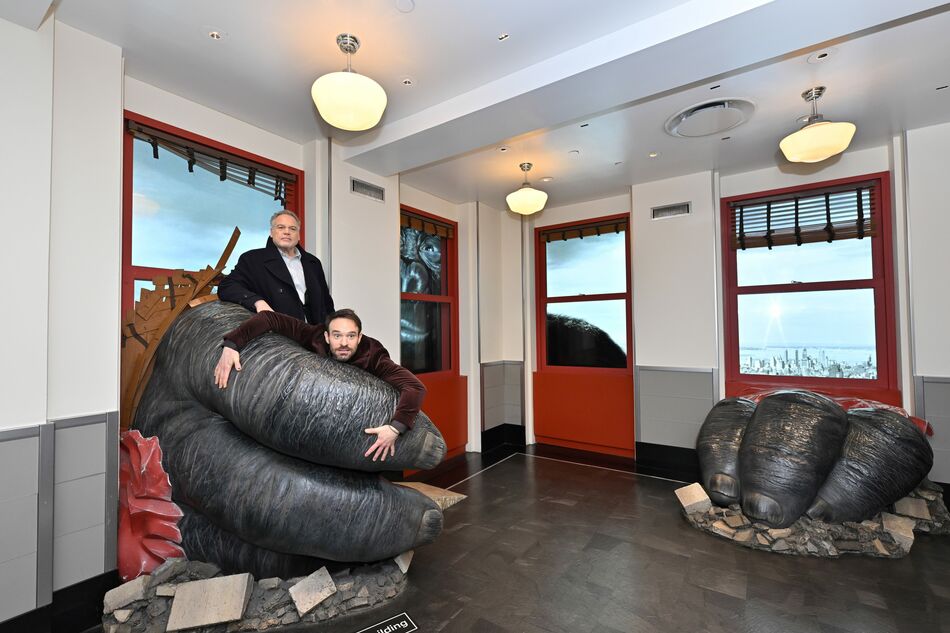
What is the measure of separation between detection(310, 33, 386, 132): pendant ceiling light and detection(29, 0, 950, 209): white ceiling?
0.35 feet

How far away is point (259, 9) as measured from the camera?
7.00ft

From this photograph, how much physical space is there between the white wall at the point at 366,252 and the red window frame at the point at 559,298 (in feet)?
7.49

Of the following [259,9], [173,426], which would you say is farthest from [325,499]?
[259,9]

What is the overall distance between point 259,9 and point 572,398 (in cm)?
460

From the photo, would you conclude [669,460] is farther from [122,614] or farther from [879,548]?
[122,614]

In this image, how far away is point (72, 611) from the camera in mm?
2084

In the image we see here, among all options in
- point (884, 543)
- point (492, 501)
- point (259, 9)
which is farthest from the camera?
point (492, 501)

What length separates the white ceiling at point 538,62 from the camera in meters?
2.12

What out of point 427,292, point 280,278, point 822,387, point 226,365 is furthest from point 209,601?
point 822,387

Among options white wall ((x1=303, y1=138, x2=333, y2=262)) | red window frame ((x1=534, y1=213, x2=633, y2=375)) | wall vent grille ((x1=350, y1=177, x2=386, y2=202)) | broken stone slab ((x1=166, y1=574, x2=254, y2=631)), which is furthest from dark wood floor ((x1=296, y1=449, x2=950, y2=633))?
wall vent grille ((x1=350, y1=177, x2=386, y2=202))

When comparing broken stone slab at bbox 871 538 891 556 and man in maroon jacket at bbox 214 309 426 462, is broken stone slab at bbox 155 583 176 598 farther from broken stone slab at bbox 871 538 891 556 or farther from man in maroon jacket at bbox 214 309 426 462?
broken stone slab at bbox 871 538 891 556

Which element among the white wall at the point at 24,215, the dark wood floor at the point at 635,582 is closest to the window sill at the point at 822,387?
the dark wood floor at the point at 635,582

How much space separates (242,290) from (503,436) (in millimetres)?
4091

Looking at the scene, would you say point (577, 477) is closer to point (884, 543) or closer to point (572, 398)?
point (572, 398)
